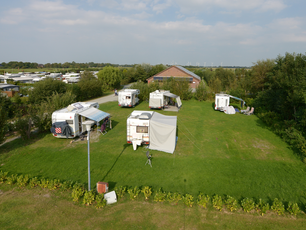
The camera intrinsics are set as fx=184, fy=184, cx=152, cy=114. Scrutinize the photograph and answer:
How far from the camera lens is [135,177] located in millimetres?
8711

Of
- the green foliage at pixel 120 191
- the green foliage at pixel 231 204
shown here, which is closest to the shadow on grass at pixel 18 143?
the green foliage at pixel 120 191

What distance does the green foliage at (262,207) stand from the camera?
256 inches

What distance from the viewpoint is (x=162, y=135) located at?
11102 mm

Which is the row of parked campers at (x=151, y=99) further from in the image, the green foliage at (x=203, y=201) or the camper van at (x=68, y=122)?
the green foliage at (x=203, y=201)

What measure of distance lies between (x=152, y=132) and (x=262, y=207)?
6447 mm

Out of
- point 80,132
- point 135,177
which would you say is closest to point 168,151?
point 135,177

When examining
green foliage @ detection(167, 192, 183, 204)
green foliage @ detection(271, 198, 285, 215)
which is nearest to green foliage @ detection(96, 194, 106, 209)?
green foliage @ detection(167, 192, 183, 204)

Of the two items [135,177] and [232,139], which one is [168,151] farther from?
[232,139]

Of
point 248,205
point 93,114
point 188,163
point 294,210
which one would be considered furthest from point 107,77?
point 294,210

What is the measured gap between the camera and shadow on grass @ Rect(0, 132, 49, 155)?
11.4 meters

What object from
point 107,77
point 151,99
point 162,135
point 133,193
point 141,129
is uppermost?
point 107,77

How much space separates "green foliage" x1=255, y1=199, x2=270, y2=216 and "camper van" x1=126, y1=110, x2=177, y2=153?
5185 millimetres

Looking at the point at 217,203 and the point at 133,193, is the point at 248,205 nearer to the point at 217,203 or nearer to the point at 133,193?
the point at 217,203

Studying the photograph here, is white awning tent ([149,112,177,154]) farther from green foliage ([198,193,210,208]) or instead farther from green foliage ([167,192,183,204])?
green foliage ([198,193,210,208])
